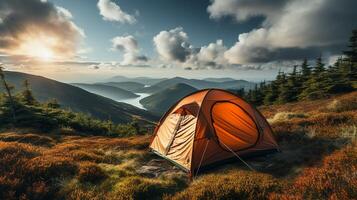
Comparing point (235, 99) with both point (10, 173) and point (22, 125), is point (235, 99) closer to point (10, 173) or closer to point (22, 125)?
point (10, 173)

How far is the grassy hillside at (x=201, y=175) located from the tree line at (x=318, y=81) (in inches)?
1346

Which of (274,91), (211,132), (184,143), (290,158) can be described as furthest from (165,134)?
(274,91)

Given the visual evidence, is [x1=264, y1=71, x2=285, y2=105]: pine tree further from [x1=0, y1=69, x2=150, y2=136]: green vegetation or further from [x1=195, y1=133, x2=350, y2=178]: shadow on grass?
[x1=195, y1=133, x2=350, y2=178]: shadow on grass

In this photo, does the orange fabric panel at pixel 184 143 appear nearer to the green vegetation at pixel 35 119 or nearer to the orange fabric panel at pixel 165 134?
the orange fabric panel at pixel 165 134

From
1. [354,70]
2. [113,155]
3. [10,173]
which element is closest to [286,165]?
[113,155]

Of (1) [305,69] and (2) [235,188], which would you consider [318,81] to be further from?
(2) [235,188]

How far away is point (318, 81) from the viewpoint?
4459cm

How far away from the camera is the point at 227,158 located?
972cm

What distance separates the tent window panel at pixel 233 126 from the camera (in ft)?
33.7

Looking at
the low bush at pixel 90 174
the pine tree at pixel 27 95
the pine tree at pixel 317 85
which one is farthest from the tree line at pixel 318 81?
the pine tree at pixel 27 95

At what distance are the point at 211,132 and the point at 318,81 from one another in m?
44.7

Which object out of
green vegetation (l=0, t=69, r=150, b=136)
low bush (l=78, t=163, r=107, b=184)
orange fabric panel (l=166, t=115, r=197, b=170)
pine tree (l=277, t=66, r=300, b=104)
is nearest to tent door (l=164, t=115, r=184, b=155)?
orange fabric panel (l=166, t=115, r=197, b=170)

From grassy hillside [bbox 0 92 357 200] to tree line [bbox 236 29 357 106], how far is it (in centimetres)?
3418

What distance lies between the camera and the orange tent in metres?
9.61
